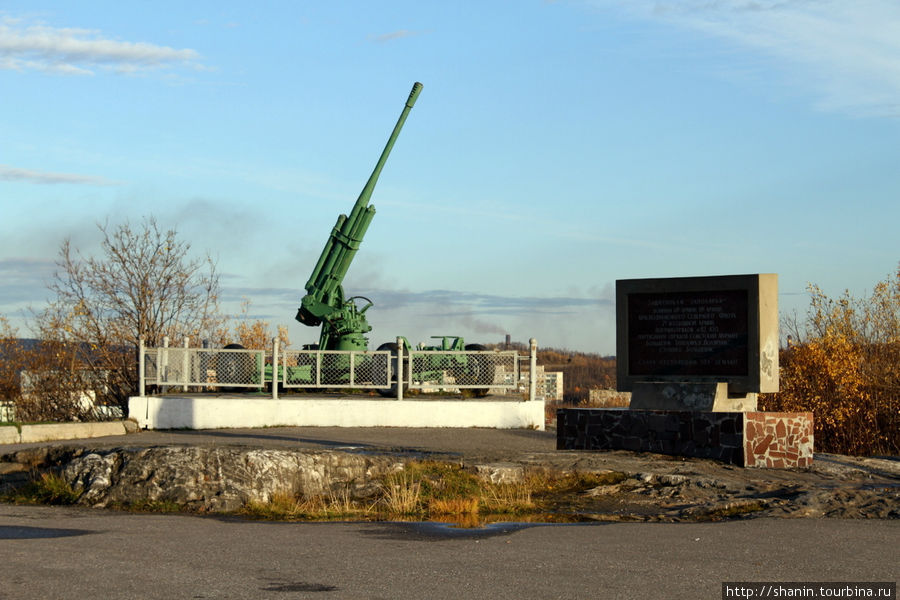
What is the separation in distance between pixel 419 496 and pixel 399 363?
9.32 m

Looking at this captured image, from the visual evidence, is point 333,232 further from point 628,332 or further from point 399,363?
point 628,332

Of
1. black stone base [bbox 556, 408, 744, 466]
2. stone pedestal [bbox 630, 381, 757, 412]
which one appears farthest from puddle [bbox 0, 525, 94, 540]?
stone pedestal [bbox 630, 381, 757, 412]

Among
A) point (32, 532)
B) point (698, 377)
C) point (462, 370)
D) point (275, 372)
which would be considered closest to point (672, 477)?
point (698, 377)

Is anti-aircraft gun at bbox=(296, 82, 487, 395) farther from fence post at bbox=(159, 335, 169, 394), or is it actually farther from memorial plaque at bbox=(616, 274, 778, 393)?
memorial plaque at bbox=(616, 274, 778, 393)

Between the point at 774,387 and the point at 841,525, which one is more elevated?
the point at 774,387

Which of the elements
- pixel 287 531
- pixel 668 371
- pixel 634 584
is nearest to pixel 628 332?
pixel 668 371

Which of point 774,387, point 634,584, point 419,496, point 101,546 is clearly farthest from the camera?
point 774,387

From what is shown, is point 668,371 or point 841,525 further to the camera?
point 668,371

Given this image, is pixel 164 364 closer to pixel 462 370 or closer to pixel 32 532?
pixel 462 370

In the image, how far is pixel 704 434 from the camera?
547 inches

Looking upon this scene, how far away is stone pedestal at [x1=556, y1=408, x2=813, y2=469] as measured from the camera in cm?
1348

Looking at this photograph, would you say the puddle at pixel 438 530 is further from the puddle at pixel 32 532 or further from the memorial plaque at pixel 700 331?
the memorial plaque at pixel 700 331

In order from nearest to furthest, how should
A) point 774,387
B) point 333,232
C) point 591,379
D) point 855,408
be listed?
point 774,387
point 855,408
point 333,232
point 591,379

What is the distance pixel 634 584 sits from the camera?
623 centimetres
